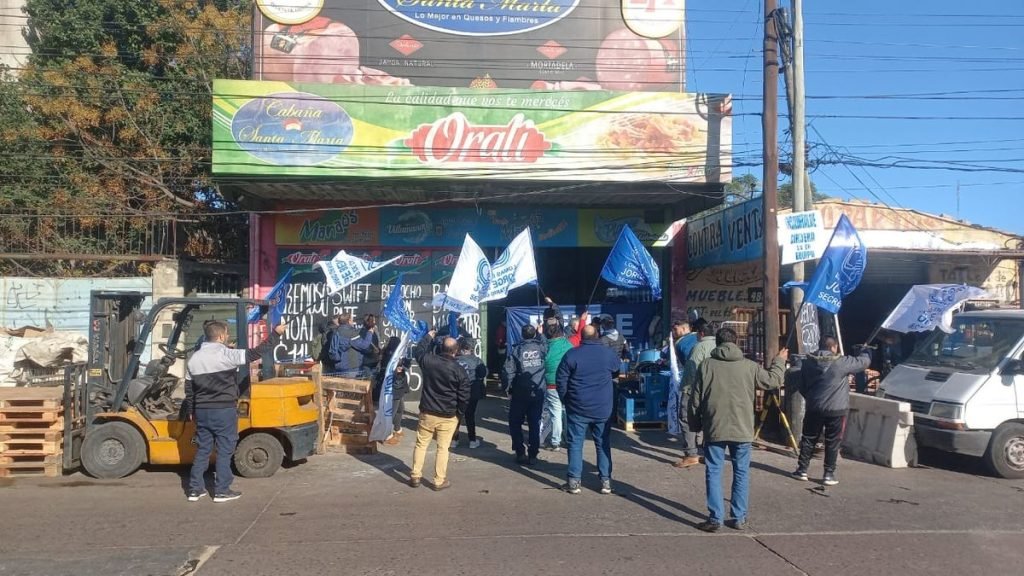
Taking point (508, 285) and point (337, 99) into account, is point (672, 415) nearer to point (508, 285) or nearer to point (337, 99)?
point (508, 285)

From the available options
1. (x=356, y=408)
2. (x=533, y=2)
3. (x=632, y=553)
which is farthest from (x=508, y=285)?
(x=533, y=2)

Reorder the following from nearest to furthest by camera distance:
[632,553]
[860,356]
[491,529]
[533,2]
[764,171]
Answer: [632,553] → [491,529] → [860,356] → [764,171] → [533,2]

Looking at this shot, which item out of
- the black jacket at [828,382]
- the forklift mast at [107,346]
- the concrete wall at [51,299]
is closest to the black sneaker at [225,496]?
the forklift mast at [107,346]

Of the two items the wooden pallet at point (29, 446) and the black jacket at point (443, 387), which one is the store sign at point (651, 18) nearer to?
the black jacket at point (443, 387)

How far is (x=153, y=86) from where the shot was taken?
1878 cm

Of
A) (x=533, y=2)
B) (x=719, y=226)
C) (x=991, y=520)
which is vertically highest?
(x=533, y=2)

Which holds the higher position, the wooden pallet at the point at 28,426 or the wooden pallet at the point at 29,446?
the wooden pallet at the point at 28,426

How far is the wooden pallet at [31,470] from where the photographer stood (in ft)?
27.0

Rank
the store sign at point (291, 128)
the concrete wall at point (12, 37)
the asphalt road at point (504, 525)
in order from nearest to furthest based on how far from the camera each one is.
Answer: the asphalt road at point (504, 525)
the store sign at point (291, 128)
the concrete wall at point (12, 37)

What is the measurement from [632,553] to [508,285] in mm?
6191

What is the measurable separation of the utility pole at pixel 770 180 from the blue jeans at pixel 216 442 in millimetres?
7146

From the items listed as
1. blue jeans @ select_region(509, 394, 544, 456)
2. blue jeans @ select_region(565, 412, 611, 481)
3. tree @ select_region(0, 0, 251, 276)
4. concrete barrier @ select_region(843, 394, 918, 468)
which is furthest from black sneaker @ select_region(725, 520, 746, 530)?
tree @ select_region(0, 0, 251, 276)

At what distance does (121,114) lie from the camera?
18234 mm

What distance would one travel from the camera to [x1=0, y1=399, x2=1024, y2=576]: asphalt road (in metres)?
5.60
